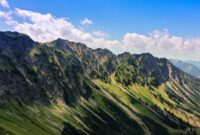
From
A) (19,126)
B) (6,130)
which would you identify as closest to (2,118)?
(19,126)

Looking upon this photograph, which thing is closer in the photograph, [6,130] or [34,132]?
[6,130]

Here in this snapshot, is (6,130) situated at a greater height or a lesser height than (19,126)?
lesser

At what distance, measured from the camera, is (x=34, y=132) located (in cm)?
19925

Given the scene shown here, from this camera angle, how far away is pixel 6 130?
164 metres

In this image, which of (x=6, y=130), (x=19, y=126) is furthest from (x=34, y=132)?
(x=6, y=130)

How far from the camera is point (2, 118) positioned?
197 metres

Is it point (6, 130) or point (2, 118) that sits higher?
point (2, 118)

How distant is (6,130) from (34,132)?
3681 centimetres

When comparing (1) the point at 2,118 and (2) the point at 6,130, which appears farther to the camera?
(1) the point at 2,118

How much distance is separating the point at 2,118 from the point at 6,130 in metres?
35.4

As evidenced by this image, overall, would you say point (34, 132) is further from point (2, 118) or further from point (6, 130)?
point (6, 130)

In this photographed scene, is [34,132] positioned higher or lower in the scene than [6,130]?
higher

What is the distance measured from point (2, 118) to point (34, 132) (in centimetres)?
2010

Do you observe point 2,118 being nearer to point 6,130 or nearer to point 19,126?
point 19,126
